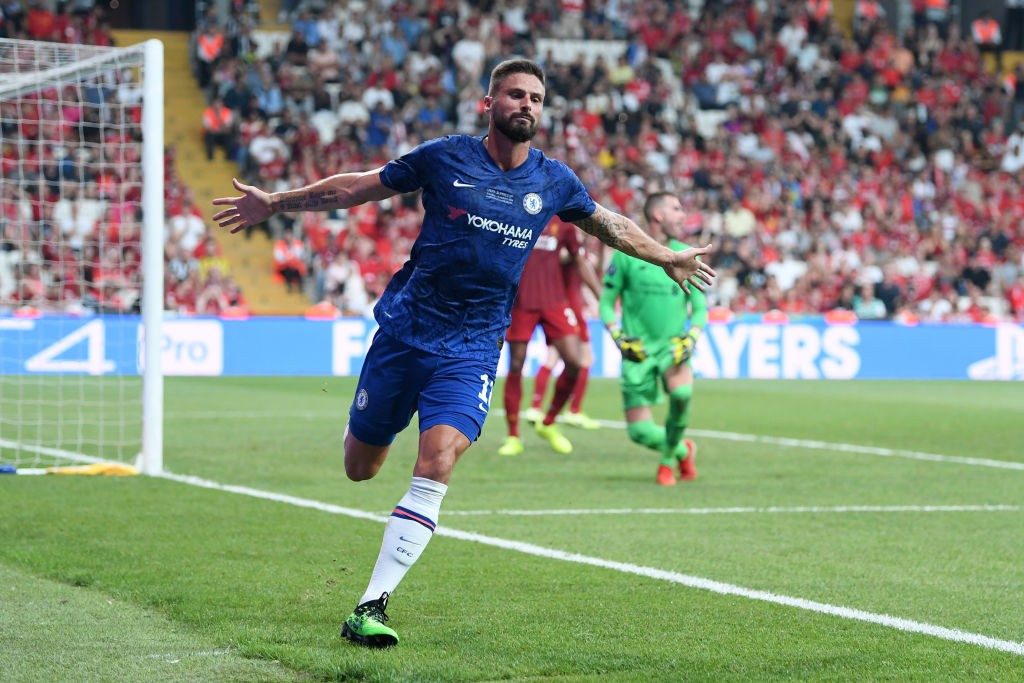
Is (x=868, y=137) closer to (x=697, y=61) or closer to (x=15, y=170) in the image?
(x=697, y=61)

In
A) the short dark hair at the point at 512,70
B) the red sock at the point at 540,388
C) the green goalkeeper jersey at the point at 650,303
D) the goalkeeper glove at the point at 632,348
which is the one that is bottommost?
the red sock at the point at 540,388

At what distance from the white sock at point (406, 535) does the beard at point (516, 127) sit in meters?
1.36

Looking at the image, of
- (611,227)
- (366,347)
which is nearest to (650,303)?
(611,227)

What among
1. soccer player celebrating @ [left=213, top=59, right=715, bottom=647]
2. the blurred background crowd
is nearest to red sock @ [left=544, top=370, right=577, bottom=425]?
soccer player celebrating @ [left=213, top=59, right=715, bottom=647]

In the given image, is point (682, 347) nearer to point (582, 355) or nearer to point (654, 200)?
point (654, 200)

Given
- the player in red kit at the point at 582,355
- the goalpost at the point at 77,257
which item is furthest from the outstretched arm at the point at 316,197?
the player in red kit at the point at 582,355

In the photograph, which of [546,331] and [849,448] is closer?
[546,331]

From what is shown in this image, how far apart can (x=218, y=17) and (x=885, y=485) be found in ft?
74.8

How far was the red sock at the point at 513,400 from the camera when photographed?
46.4 ft

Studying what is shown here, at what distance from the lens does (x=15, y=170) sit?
20.7m

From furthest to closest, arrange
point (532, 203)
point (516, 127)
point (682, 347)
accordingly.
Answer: point (682, 347), point (532, 203), point (516, 127)

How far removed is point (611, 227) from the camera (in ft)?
22.2

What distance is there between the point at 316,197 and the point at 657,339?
5969 millimetres

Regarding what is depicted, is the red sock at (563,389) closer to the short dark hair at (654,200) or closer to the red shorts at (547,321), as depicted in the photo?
the red shorts at (547,321)
